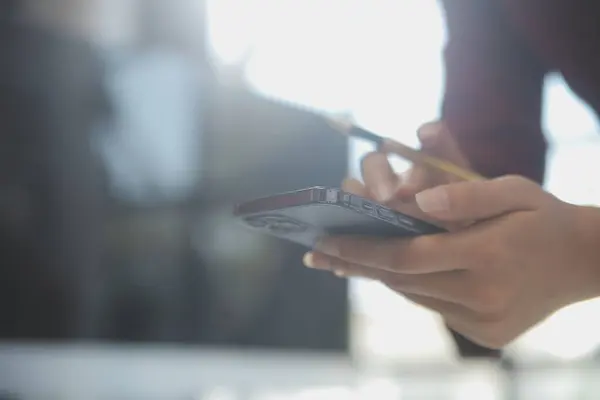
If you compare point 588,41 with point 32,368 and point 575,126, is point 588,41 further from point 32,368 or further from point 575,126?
point 32,368

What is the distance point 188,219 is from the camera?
931mm

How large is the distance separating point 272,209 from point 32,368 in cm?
56

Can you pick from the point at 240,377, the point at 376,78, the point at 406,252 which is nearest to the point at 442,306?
the point at 406,252

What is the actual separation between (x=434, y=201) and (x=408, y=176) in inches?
3.3

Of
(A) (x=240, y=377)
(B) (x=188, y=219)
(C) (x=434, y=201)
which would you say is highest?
(B) (x=188, y=219)

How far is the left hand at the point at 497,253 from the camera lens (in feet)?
1.14

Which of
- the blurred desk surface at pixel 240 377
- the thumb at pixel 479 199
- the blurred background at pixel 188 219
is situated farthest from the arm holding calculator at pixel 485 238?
the blurred desk surface at pixel 240 377

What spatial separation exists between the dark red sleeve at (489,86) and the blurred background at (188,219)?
168 mm

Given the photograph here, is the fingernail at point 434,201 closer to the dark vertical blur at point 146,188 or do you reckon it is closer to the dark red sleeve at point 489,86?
the dark red sleeve at point 489,86

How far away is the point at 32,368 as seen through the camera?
0.79 m

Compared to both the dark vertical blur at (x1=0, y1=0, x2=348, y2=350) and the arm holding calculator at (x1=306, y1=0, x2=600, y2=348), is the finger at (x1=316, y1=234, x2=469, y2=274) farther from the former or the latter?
the dark vertical blur at (x1=0, y1=0, x2=348, y2=350)

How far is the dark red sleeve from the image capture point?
471 mm

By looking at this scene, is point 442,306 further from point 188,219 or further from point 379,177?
point 188,219

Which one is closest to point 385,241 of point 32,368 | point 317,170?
point 317,170
